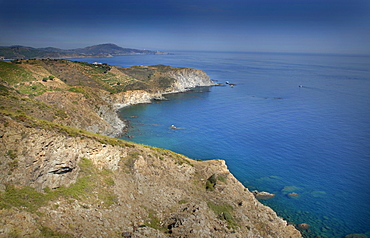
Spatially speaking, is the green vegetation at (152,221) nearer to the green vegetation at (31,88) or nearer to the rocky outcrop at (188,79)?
the green vegetation at (31,88)

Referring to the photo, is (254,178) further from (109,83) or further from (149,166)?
(109,83)

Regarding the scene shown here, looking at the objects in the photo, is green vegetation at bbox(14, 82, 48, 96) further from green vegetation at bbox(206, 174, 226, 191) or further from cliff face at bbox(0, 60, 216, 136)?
green vegetation at bbox(206, 174, 226, 191)

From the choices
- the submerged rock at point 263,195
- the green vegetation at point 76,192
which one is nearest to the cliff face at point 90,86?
the green vegetation at point 76,192

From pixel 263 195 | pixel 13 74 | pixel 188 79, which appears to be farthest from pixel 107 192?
pixel 188 79

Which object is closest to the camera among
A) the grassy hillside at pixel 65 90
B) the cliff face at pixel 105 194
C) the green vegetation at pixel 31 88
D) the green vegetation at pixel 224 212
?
the cliff face at pixel 105 194

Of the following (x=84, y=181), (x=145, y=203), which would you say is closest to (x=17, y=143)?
(x=84, y=181)

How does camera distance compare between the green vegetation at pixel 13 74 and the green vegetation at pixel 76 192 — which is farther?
the green vegetation at pixel 13 74

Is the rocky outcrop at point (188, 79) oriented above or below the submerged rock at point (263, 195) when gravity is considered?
above

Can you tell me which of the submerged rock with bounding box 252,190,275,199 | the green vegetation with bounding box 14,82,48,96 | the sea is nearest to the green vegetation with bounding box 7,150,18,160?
the submerged rock with bounding box 252,190,275,199
